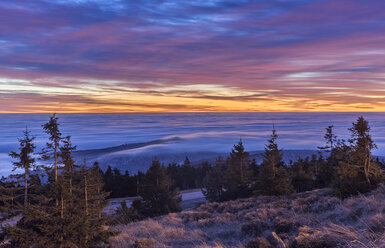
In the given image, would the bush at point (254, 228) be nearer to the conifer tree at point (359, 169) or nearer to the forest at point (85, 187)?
the forest at point (85, 187)

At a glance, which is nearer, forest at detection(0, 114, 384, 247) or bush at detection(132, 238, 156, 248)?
forest at detection(0, 114, 384, 247)

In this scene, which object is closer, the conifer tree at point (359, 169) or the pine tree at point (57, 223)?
the pine tree at point (57, 223)

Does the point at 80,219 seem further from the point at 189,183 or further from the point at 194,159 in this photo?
the point at 194,159

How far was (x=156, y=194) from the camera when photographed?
3338 centimetres

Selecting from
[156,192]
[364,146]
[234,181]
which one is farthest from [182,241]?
[234,181]

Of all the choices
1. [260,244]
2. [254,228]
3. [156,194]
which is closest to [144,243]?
[254,228]

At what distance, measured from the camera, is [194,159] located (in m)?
119

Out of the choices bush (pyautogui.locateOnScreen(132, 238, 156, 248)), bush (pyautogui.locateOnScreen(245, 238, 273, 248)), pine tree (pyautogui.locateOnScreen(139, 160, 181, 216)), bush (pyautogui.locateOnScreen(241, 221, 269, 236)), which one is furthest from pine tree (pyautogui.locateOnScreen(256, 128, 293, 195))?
bush (pyautogui.locateOnScreen(245, 238, 273, 248))

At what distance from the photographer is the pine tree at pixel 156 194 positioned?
32562 mm

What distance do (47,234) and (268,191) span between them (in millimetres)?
21732

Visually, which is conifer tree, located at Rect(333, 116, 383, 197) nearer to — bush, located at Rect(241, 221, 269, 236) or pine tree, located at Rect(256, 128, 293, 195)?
pine tree, located at Rect(256, 128, 293, 195)

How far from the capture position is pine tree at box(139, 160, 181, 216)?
32562 mm

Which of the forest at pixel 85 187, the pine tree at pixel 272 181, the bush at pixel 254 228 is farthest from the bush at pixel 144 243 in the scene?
the pine tree at pixel 272 181

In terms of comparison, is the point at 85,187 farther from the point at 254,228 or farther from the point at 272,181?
the point at 272,181
